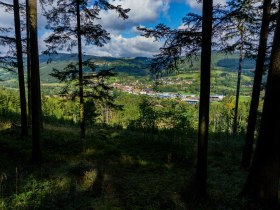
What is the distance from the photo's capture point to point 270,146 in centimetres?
677

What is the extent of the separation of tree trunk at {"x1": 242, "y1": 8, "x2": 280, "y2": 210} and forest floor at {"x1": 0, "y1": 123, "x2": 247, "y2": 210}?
2.18 ft

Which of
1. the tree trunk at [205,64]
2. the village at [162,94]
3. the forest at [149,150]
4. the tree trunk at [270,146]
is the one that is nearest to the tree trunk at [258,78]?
the forest at [149,150]

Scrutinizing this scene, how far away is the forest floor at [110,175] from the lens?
22.7ft

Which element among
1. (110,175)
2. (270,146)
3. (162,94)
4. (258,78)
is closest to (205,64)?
(270,146)

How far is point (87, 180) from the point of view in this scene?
8.55 meters

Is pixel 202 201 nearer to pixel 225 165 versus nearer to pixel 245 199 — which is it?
pixel 245 199

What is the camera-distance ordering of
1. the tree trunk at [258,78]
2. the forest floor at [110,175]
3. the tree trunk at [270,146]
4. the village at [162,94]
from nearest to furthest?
1. the tree trunk at [270,146]
2. the forest floor at [110,175]
3. the tree trunk at [258,78]
4. the village at [162,94]

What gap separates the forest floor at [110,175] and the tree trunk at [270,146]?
67cm

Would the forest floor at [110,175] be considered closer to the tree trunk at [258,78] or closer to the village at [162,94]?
the tree trunk at [258,78]

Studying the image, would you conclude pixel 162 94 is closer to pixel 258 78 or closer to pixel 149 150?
pixel 149 150

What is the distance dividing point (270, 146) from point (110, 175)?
19.1ft

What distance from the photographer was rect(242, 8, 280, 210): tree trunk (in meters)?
6.72

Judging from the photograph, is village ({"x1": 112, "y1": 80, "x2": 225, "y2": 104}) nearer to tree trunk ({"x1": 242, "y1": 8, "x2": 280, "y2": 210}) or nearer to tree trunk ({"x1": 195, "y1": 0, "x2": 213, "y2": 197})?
tree trunk ({"x1": 195, "y1": 0, "x2": 213, "y2": 197})

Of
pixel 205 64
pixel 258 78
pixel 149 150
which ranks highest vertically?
pixel 205 64
